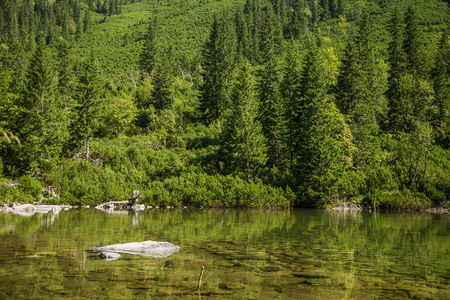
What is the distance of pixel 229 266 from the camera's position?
29.9 ft

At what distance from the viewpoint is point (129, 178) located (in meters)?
34.0

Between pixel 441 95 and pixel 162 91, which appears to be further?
pixel 162 91

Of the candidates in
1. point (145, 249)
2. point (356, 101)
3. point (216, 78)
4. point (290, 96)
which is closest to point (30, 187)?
point (145, 249)

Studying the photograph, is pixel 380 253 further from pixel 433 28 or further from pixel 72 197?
pixel 433 28

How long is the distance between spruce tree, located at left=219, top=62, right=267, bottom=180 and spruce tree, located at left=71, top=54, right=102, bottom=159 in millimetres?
14715

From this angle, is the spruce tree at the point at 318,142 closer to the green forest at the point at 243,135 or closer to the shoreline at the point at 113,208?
the green forest at the point at 243,135

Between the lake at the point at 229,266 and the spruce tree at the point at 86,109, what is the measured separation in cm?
2382

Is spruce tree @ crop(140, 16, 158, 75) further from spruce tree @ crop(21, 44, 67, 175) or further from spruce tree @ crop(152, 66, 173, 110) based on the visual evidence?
spruce tree @ crop(21, 44, 67, 175)

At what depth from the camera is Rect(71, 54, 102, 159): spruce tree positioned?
37938 millimetres

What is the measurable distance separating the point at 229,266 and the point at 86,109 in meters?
34.6

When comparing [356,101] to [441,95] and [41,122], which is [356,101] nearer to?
[441,95]

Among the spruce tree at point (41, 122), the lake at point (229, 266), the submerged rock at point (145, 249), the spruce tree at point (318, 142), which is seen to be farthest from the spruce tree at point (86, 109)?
the submerged rock at point (145, 249)

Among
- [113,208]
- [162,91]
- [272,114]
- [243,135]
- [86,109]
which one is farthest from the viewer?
[162,91]

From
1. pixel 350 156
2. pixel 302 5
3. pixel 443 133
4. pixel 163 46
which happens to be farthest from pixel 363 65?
pixel 302 5
